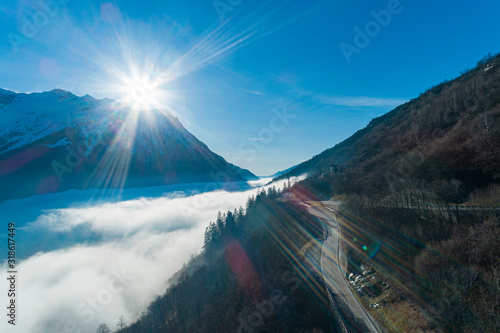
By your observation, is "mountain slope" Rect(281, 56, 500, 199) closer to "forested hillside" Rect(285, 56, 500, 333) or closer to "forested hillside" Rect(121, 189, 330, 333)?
"forested hillside" Rect(285, 56, 500, 333)

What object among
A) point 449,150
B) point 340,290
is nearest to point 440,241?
point 340,290

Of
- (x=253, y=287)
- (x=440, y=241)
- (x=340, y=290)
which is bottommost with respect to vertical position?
A: (x=253, y=287)

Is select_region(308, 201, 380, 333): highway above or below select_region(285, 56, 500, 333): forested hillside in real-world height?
below

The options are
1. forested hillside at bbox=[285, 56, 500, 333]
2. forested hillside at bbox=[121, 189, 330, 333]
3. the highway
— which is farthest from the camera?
forested hillside at bbox=[121, 189, 330, 333]

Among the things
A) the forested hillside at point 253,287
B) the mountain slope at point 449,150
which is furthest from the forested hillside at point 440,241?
the forested hillside at point 253,287

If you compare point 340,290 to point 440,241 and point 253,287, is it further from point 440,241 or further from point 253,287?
point 253,287

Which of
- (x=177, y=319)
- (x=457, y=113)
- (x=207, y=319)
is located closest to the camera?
(x=207, y=319)

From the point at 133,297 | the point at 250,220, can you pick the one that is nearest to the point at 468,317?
the point at 250,220

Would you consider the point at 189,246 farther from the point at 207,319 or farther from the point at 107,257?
the point at 207,319

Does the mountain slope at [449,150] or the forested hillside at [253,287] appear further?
the mountain slope at [449,150]

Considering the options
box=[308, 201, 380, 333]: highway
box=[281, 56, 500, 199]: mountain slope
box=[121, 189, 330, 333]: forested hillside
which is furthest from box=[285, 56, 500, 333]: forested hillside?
box=[121, 189, 330, 333]: forested hillside

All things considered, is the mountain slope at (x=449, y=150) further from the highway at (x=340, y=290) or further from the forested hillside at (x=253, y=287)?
the forested hillside at (x=253, y=287)
